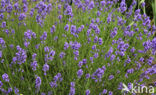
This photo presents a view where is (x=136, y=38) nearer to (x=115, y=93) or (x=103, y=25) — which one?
(x=103, y=25)

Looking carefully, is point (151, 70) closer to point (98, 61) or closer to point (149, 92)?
point (149, 92)

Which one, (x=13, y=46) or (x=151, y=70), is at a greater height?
(x=13, y=46)

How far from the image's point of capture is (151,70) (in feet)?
6.66

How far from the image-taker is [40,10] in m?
2.66

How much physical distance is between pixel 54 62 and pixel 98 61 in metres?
0.53

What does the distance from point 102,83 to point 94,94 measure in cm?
17

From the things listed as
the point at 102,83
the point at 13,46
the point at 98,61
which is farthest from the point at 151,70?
the point at 13,46

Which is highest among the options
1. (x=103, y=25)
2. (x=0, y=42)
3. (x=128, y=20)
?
(x=128, y=20)

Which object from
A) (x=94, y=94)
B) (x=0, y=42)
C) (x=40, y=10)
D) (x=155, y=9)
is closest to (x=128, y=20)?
(x=155, y=9)

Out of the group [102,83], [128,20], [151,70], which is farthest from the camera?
[128,20]

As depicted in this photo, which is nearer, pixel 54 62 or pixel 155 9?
pixel 54 62

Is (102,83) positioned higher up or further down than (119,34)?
further down

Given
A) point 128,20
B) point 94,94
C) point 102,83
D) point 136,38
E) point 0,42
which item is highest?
point 128,20

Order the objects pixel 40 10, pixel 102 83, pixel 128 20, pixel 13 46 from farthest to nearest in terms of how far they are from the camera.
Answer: pixel 128 20 → pixel 40 10 → pixel 13 46 → pixel 102 83
